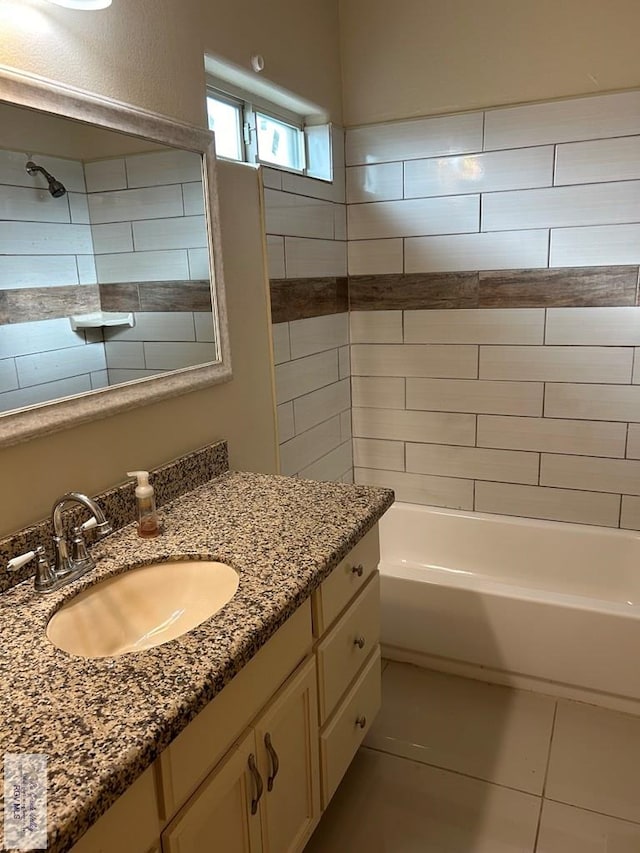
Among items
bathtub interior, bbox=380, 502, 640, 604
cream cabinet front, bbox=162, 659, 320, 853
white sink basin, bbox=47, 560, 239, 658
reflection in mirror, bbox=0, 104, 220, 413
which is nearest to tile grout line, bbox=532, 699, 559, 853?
bathtub interior, bbox=380, 502, 640, 604

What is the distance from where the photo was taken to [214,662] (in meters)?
1.00

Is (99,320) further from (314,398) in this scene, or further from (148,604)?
(314,398)

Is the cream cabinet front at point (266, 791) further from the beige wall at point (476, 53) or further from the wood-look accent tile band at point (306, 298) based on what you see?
the beige wall at point (476, 53)

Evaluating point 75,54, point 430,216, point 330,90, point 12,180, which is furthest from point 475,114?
point 12,180

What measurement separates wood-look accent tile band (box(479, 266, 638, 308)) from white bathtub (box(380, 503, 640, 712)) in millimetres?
911

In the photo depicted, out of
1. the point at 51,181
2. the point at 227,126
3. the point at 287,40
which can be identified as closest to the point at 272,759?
the point at 51,181

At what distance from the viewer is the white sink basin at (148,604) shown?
126cm

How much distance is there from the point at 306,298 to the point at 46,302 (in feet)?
4.05

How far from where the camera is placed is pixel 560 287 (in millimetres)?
2447

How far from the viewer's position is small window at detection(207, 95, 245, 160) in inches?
80.3

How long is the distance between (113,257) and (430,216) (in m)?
1.51

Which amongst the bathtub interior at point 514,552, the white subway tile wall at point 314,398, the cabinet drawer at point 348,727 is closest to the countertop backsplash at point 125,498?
the white subway tile wall at point 314,398

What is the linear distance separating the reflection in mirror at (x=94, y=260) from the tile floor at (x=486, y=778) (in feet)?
4.39

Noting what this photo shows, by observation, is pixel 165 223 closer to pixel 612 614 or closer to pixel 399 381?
pixel 399 381
